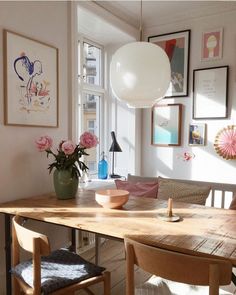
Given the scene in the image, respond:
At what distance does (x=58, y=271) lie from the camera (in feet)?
4.83

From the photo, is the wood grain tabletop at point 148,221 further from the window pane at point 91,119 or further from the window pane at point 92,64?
the window pane at point 92,64

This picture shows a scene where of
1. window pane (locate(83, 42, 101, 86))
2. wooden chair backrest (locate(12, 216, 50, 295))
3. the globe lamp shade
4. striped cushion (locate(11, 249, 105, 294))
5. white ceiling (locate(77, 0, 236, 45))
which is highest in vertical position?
white ceiling (locate(77, 0, 236, 45))

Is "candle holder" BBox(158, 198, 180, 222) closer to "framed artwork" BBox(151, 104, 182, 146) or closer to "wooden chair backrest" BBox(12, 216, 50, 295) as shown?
"wooden chair backrest" BBox(12, 216, 50, 295)

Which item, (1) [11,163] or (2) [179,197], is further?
(2) [179,197]

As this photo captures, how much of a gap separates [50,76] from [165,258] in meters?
1.74

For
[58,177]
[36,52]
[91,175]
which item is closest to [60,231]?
[58,177]

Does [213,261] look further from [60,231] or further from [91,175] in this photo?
[91,175]

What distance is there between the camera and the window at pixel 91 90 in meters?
3.11

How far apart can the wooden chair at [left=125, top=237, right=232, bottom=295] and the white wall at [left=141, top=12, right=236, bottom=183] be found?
83.8 inches

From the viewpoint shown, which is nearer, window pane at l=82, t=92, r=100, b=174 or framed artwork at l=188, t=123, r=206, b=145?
framed artwork at l=188, t=123, r=206, b=145

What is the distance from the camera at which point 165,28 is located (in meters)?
3.23

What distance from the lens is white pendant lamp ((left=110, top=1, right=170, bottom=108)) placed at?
62.0 inches

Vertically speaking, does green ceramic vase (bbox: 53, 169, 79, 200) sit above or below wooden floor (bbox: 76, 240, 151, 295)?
above

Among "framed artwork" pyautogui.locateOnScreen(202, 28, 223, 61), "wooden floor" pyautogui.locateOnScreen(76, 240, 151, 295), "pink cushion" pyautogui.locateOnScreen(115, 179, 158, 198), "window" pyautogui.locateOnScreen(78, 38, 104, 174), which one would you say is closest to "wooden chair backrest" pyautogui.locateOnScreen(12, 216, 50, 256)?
"wooden floor" pyautogui.locateOnScreen(76, 240, 151, 295)
